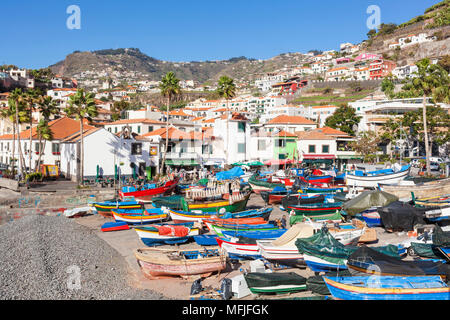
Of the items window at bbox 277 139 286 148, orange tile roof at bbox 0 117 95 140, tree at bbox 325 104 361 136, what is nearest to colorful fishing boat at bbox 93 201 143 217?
orange tile roof at bbox 0 117 95 140

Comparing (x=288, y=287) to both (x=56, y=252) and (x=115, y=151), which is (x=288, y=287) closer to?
(x=56, y=252)

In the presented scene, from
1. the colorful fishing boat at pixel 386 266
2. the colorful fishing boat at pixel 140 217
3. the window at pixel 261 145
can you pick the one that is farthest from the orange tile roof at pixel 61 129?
the colorful fishing boat at pixel 386 266

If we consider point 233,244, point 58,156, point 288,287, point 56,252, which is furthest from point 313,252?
point 58,156

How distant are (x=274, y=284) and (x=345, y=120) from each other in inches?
2609

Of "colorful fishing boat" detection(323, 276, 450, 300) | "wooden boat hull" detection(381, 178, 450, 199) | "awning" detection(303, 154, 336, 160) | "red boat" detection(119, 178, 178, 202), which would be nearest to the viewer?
"colorful fishing boat" detection(323, 276, 450, 300)

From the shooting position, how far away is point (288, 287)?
556 inches

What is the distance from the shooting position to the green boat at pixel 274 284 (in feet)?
46.0

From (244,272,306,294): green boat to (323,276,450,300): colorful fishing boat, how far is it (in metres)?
2.21

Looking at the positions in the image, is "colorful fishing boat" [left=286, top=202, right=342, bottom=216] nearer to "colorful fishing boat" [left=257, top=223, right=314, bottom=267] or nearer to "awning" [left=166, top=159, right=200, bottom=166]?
"colorful fishing boat" [left=257, top=223, right=314, bottom=267]

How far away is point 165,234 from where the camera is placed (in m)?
21.0

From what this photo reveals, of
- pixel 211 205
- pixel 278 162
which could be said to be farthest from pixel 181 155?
pixel 211 205

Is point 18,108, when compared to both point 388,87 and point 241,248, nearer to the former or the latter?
point 241,248

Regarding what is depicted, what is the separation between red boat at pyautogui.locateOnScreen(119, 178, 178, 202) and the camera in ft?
109
